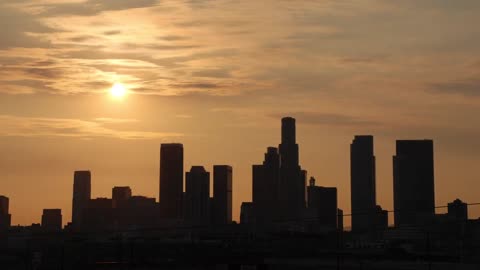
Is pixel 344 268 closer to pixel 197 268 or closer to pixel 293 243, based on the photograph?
pixel 197 268

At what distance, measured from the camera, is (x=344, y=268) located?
329 ft

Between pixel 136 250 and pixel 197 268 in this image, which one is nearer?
pixel 197 268

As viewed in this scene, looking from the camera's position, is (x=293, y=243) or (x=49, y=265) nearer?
(x=49, y=265)

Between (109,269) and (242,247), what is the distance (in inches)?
4573

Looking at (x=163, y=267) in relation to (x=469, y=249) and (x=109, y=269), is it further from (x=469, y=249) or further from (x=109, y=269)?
(x=469, y=249)

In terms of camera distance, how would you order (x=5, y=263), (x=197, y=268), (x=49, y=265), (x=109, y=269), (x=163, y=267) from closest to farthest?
(x=109, y=269) → (x=163, y=267) → (x=197, y=268) → (x=49, y=265) → (x=5, y=263)

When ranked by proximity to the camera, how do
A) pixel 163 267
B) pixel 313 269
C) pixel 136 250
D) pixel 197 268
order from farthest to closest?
pixel 136 250
pixel 313 269
pixel 197 268
pixel 163 267

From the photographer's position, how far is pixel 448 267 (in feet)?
341

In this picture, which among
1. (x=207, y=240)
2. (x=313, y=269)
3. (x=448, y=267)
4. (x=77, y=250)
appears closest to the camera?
(x=313, y=269)

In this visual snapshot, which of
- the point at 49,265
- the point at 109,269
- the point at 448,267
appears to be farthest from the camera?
the point at 49,265

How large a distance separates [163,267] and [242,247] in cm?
10483

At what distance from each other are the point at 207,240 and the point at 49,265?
237 ft

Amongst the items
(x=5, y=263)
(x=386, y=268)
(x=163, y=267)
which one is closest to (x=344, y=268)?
(x=386, y=268)

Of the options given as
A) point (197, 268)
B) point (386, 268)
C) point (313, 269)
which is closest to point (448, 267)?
point (386, 268)
